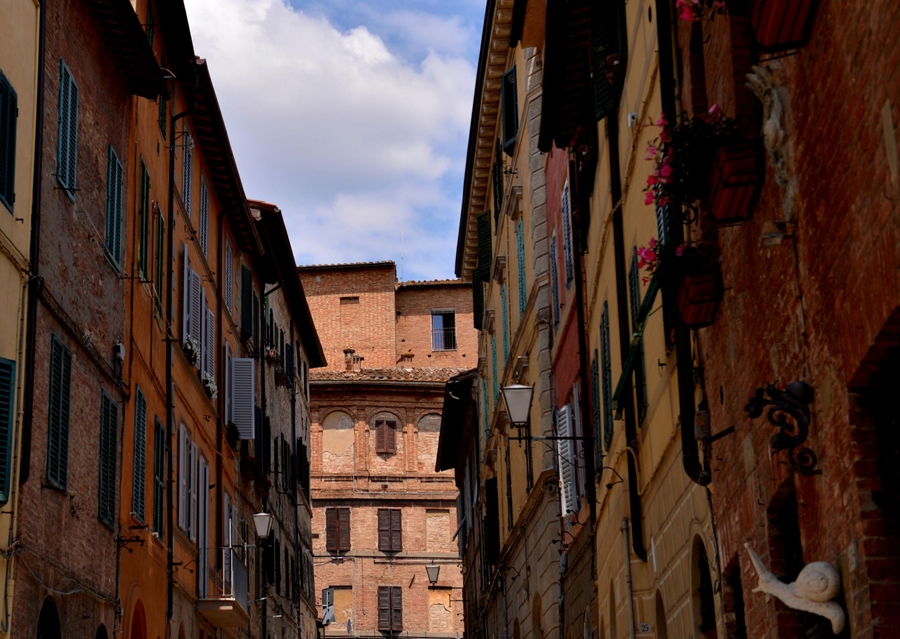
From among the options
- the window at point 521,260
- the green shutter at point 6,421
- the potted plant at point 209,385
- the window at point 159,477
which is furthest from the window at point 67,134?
the window at point 521,260

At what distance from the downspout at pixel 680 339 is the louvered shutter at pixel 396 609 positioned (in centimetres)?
4560

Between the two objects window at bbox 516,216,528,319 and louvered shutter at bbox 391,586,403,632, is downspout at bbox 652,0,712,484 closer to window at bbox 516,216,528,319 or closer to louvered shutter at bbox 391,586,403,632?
window at bbox 516,216,528,319

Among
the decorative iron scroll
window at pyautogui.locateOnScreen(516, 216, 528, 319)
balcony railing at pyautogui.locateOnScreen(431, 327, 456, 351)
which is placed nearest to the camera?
the decorative iron scroll

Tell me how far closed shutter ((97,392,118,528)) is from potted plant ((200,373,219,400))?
7.33 metres

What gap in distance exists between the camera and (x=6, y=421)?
450 inches

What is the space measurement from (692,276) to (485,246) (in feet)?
72.7

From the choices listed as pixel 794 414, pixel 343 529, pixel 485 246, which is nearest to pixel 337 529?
pixel 343 529

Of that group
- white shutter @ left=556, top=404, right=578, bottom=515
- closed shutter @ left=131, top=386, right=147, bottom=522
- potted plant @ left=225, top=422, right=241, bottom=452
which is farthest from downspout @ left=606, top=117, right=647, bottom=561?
potted plant @ left=225, top=422, right=241, bottom=452

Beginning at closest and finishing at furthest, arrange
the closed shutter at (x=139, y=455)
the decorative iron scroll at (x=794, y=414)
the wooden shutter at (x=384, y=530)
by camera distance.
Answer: the decorative iron scroll at (x=794, y=414), the closed shutter at (x=139, y=455), the wooden shutter at (x=384, y=530)

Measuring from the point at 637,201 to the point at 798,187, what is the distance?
578cm

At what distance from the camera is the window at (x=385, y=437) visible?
55562 millimetres

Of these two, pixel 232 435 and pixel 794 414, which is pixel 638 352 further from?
pixel 232 435

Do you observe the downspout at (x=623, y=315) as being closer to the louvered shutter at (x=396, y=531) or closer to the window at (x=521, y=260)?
the window at (x=521, y=260)

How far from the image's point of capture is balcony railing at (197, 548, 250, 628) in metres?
22.7
